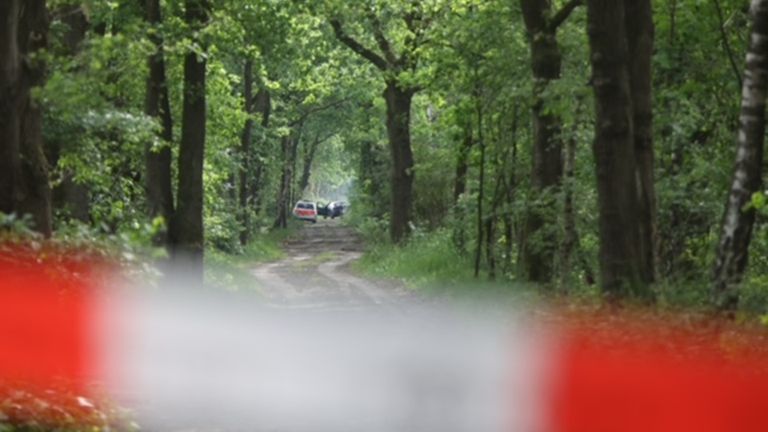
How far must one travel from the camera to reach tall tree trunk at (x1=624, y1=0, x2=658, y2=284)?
15289 mm

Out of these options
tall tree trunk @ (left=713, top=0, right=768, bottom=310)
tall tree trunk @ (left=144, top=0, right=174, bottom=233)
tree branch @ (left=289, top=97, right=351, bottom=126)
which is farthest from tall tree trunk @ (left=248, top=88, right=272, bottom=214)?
tall tree trunk @ (left=713, top=0, right=768, bottom=310)

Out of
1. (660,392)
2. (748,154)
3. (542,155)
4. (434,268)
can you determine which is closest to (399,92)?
(434,268)

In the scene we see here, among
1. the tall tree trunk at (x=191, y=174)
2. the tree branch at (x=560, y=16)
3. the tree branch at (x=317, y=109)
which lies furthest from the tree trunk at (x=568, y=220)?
the tree branch at (x=317, y=109)

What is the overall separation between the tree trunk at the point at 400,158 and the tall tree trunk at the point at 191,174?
1526 cm

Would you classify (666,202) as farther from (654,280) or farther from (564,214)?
(654,280)

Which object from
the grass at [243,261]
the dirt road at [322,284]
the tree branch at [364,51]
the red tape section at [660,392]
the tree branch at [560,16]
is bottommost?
the dirt road at [322,284]

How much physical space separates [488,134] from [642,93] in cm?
821

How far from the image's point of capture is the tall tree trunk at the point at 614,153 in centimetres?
1418

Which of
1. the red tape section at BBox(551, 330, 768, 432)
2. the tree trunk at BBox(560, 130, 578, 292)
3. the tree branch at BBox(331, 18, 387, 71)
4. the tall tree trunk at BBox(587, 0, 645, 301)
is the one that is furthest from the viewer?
the tree branch at BBox(331, 18, 387, 71)

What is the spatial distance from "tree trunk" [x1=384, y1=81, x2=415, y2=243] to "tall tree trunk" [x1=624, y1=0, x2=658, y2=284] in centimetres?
2108

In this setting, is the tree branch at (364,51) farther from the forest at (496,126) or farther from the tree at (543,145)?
the tree at (543,145)

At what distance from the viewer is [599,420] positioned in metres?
8.41

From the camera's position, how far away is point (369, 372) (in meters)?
11.2

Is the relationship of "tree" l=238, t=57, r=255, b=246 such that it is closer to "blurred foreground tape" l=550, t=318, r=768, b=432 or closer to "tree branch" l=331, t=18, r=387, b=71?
"tree branch" l=331, t=18, r=387, b=71
